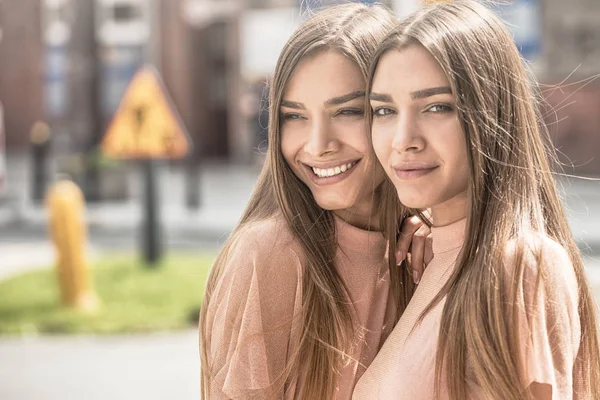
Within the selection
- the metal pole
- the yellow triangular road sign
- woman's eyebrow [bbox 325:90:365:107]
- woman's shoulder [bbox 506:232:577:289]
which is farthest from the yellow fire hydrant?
woman's shoulder [bbox 506:232:577:289]

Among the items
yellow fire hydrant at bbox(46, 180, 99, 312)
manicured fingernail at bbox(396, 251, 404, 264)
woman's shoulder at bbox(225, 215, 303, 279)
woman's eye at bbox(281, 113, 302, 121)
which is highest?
woman's eye at bbox(281, 113, 302, 121)

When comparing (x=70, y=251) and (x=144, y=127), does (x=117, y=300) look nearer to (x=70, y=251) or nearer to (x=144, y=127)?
(x=70, y=251)

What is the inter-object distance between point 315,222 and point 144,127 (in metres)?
6.11

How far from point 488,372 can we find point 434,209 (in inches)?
15.3

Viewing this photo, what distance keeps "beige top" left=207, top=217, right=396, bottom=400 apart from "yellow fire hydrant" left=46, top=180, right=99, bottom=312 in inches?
213

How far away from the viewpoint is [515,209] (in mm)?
1577

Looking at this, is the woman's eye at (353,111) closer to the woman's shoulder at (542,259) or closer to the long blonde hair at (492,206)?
the long blonde hair at (492,206)

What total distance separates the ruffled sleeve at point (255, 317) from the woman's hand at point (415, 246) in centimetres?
26

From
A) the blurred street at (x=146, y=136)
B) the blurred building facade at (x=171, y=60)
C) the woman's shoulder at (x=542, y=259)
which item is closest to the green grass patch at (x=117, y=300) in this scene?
the blurred street at (x=146, y=136)

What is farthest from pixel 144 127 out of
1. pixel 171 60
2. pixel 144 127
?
pixel 171 60

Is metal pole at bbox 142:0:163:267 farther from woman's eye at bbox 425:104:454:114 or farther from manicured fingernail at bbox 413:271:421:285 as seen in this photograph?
woman's eye at bbox 425:104:454:114

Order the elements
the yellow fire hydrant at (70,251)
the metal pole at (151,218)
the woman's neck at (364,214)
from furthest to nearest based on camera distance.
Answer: the metal pole at (151,218) < the yellow fire hydrant at (70,251) < the woman's neck at (364,214)

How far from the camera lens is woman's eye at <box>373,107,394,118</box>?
1.74 metres

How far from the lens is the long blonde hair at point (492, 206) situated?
149 centimetres
